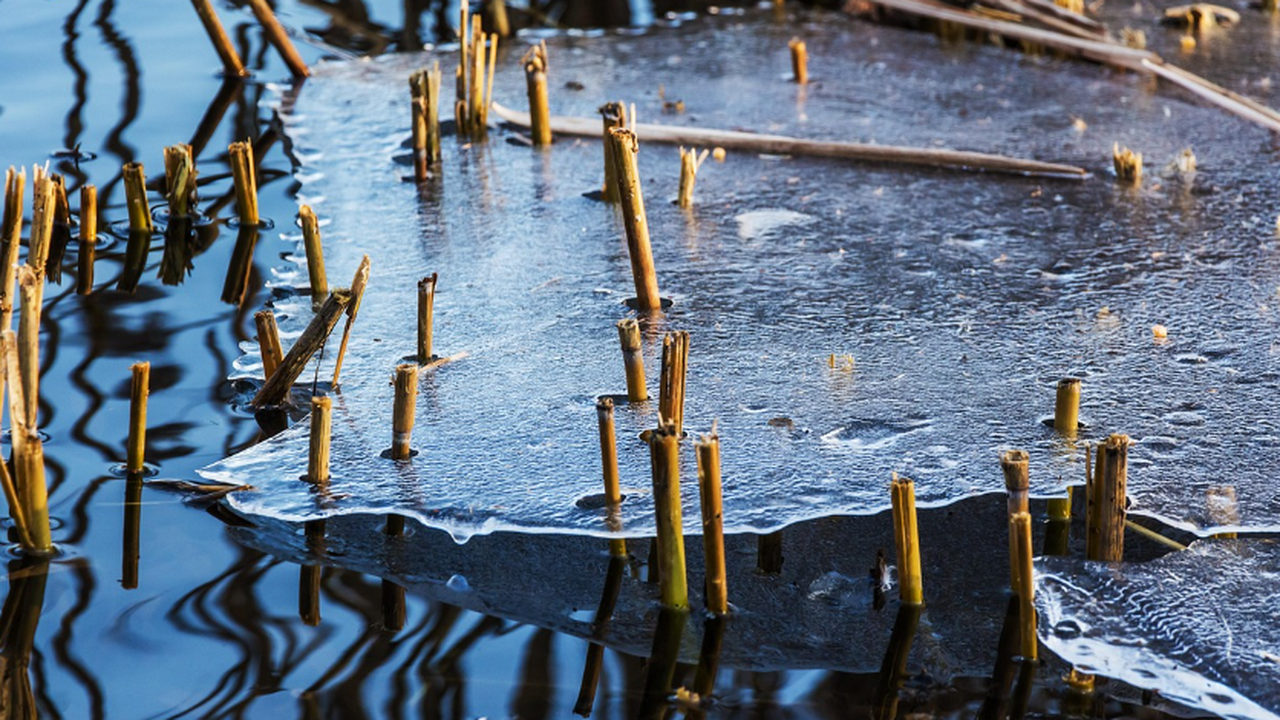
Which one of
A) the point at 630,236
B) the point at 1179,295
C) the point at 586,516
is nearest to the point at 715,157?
the point at 630,236

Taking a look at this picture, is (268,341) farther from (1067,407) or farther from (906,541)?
(1067,407)

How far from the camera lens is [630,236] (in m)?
3.02

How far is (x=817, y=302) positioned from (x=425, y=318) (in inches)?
37.7

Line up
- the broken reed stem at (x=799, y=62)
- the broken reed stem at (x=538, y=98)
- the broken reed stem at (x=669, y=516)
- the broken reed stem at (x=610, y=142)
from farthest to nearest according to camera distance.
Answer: the broken reed stem at (x=799, y=62)
the broken reed stem at (x=538, y=98)
the broken reed stem at (x=610, y=142)
the broken reed stem at (x=669, y=516)

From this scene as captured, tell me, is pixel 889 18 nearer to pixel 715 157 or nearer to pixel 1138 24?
pixel 1138 24

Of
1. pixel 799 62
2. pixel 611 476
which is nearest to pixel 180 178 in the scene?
pixel 611 476

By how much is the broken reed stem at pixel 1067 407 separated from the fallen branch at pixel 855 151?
1705mm

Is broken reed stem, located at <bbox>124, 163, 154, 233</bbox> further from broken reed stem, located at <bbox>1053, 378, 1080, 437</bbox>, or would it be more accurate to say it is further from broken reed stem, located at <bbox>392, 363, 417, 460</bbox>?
broken reed stem, located at <bbox>1053, 378, 1080, 437</bbox>

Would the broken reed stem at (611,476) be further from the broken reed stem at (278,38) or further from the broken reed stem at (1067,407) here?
the broken reed stem at (278,38)

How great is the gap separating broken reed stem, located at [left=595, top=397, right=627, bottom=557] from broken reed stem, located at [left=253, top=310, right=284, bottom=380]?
83cm

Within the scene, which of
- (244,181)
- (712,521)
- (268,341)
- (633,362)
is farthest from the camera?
(244,181)

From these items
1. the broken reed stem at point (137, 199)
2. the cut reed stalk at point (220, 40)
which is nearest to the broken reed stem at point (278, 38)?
the cut reed stalk at point (220, 40)

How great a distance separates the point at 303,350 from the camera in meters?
2.71

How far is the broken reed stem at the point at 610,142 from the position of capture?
3.60 m
